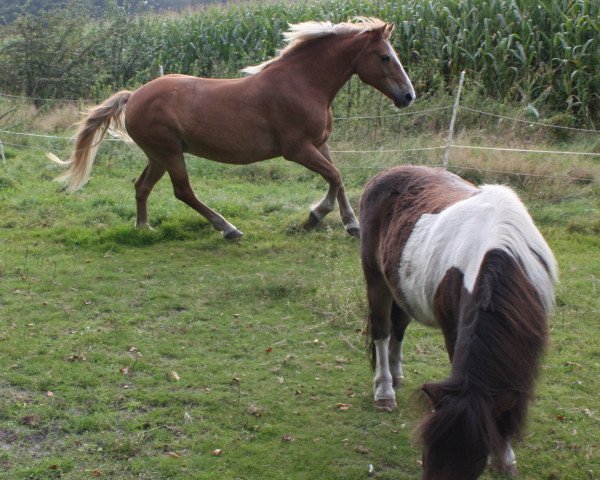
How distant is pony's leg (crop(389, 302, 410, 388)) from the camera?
457 centimetres

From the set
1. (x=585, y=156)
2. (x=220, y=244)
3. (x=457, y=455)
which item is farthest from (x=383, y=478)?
(x=585, y=156)

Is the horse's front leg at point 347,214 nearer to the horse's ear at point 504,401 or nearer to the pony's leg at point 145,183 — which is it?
the pony's leg at point 145,183

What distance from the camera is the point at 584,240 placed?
7.53 m

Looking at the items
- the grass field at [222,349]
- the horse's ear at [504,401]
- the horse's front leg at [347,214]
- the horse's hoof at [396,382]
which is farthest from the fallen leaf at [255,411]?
the horse's front leg at [347,214]

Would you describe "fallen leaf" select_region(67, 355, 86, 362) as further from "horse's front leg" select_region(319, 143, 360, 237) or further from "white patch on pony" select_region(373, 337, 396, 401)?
"horse's front leg" select_region(319, 143, 360, 237)

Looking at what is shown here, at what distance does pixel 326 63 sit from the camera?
24.4 ft

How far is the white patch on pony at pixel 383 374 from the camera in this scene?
446cm

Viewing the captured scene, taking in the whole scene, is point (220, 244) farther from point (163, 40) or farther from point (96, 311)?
point (163, 40)

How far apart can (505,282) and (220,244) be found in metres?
5.09

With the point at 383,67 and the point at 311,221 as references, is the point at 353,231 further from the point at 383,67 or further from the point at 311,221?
the point at 383,67

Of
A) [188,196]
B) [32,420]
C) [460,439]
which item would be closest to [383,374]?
[460,439]

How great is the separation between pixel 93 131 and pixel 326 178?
2803 millimetres

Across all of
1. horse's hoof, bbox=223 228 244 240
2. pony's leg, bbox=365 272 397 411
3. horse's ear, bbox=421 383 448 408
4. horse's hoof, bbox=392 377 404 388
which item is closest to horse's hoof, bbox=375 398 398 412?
pony's leg, bbox=365 272 397 411

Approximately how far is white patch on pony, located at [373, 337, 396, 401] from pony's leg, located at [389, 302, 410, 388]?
0.44 ft
